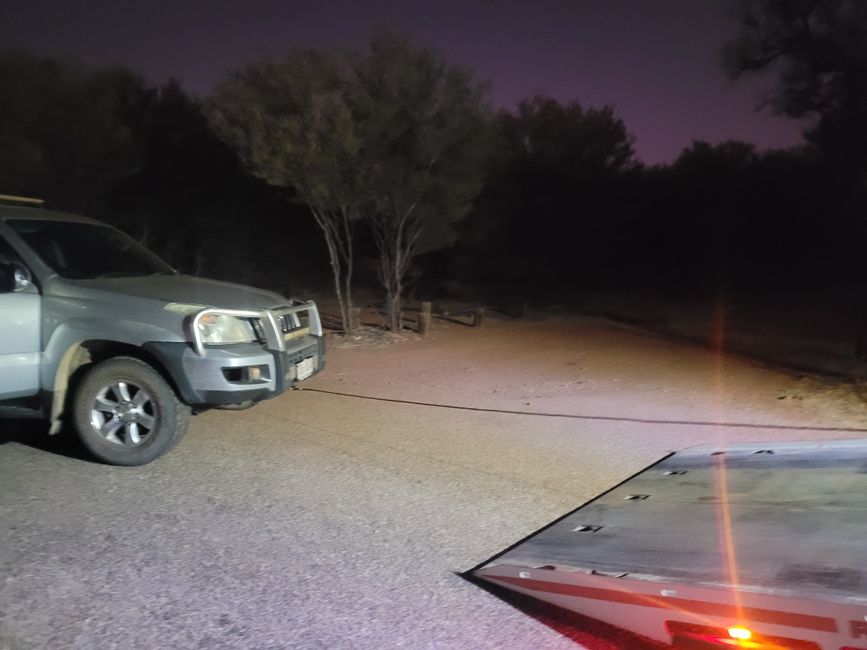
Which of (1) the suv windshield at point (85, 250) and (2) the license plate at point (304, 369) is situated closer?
(1) the suv windshield at point (85, 250)

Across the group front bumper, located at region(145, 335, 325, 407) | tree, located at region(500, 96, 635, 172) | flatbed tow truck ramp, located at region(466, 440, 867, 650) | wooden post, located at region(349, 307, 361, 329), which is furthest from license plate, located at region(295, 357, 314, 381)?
tree, located at region(500, 96, 635, 172)

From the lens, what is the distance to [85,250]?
7.92 metres

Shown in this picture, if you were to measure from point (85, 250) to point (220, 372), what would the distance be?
91.5 inches

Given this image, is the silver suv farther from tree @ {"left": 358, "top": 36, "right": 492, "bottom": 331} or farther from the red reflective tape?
tree @ {"left": 358, "top": 36, "right": 492, "bottom": 331}

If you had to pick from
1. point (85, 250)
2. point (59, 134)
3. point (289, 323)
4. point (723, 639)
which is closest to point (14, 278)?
point (85, 250)

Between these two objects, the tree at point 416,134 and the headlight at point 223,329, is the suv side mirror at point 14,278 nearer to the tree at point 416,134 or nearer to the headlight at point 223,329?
the headlight at point 223,329

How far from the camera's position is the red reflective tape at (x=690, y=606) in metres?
3.32

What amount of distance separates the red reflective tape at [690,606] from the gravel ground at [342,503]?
204 millimetres

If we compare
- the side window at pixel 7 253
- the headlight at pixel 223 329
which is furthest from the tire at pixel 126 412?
the side window at pixel 7 253

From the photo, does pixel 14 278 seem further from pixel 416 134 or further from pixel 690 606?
pixel 416 134

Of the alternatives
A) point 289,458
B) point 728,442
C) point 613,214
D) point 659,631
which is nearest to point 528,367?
point 728,442

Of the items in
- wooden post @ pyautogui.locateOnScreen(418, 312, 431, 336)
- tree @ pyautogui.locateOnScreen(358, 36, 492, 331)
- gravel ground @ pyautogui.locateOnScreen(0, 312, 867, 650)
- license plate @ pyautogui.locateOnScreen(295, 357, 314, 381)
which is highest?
tree @ pyautogui.locateOnScreen(358, 36, 492, 331)

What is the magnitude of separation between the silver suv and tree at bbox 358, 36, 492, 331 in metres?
8.05

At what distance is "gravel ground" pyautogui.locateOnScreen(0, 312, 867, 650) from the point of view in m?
4.20
